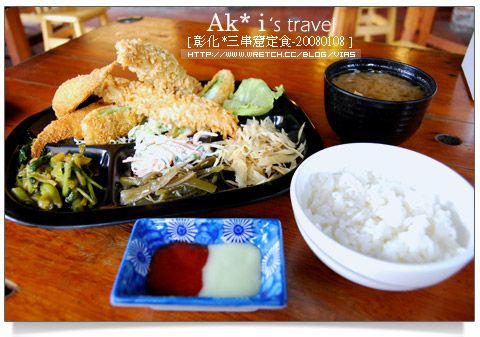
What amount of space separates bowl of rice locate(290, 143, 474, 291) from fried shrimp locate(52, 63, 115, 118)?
86 cm

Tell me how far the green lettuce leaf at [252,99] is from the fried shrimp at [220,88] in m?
0.03

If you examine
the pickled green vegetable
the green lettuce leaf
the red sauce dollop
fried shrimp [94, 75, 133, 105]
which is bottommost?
the red sauce dollop

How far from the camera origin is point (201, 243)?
891 millimetres

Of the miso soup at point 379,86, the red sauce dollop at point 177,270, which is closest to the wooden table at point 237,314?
the red sauce dollop at point 177,270

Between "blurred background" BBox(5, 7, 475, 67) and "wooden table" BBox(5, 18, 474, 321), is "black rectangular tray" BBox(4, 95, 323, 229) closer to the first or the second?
"wooden table" BBox(5, 18, 474, 321)

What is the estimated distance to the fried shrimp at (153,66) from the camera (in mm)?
1383

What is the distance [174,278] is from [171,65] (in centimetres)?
95

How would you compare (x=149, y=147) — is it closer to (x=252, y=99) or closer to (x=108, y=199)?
(x=108, y=199)

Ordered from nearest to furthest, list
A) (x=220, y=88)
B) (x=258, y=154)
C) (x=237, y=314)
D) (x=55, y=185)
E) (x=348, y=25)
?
(x=237, y=314) → (x=55, y=185) → (x=258, y=154) → (x=220, y=88) → (x=348, y=25)

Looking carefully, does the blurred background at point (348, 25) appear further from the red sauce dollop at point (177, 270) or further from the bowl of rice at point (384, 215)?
the red sauce dollop at point (177, 270)

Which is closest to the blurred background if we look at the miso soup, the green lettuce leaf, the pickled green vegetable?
the miso soup

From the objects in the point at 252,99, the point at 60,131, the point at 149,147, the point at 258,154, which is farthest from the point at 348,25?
the point at 60,131

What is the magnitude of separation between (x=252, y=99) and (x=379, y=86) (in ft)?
1.67

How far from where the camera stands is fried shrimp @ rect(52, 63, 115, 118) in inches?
52.9
